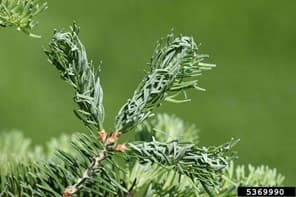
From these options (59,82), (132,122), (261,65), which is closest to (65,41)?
(132,122)

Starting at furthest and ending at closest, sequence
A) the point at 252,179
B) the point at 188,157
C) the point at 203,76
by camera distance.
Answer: the point at 203,76 < the point at 252,179 < the point at 188,157

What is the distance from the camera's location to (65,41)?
365mm

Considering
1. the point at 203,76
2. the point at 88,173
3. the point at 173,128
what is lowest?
the point at 88,173

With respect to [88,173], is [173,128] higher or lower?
higher

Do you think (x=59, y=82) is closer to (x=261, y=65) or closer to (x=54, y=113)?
(x=54, y=113)

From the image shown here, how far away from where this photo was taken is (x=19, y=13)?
0.37 meters

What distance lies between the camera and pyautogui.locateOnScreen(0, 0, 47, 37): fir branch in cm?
37

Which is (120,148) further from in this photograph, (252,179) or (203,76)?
(203,76)

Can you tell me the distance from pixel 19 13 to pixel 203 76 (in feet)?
6.13

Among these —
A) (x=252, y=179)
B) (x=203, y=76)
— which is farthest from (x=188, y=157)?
(x=203, y=76)

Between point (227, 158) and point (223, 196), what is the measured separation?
0.08 m

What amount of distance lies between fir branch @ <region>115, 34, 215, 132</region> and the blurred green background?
1507 mm

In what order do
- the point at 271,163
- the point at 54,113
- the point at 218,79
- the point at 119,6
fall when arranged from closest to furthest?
1. the point at 271,163
2. the point at 54,113
3. the point at 218,79
4. the point at 119,6

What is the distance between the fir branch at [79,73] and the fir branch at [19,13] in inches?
0.8
